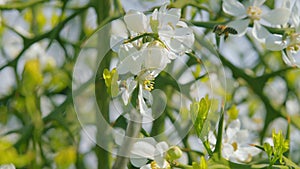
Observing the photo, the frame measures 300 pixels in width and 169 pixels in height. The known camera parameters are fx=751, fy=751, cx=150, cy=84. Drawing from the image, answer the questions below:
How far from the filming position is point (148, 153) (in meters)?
0.67

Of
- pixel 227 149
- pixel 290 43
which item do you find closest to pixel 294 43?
pixel 290 43

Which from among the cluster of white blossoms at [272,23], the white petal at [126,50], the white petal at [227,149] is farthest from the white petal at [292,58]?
the white petal at [126,50]

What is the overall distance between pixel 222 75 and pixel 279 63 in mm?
731

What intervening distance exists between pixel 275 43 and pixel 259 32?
35 millimetres

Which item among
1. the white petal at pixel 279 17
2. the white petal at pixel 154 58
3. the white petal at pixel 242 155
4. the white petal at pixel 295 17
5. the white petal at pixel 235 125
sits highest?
the white petal at pixel 154 58

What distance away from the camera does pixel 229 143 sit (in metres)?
0.88

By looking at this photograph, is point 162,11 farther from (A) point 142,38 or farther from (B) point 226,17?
(B) point 226,17

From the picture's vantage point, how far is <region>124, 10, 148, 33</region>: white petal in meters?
0.66

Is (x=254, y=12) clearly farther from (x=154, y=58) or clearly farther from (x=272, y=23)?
(x=154, y=58)

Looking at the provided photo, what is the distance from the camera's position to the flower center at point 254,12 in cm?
84

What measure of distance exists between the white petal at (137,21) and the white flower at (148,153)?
0.10 meters

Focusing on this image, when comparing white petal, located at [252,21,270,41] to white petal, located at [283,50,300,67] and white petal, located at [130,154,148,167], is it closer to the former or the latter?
white petal, located at [283,50,300,67]

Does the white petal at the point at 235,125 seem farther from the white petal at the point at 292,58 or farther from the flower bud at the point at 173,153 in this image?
the flower bud at the point at 173,153

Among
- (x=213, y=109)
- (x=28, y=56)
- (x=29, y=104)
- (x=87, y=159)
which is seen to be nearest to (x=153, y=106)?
(x=213, y=109)
